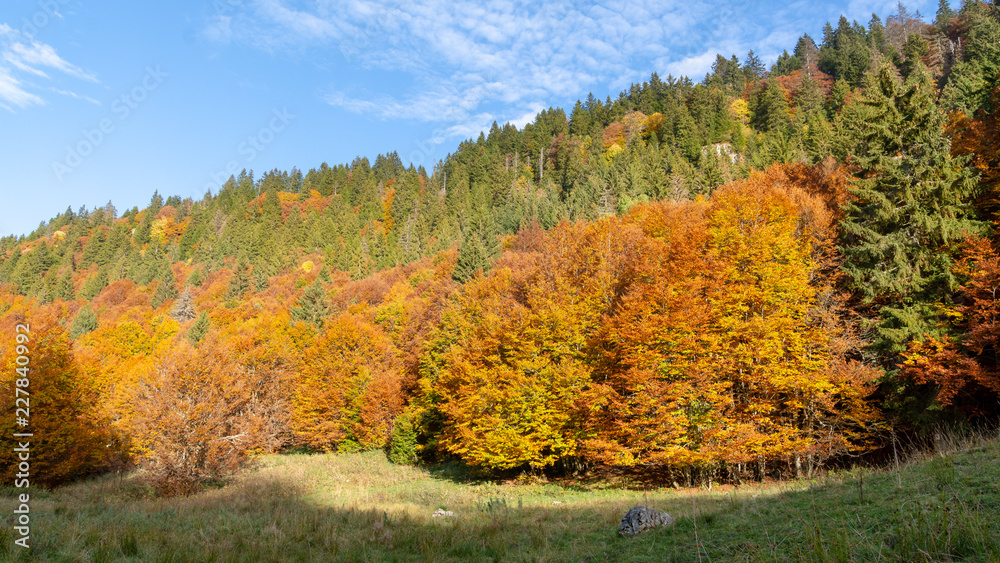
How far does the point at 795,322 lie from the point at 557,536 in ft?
66.0

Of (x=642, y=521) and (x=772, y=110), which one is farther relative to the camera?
(x=772, y=110)

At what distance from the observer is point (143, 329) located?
77.7 meters

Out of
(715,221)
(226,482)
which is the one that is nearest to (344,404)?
(226,482)

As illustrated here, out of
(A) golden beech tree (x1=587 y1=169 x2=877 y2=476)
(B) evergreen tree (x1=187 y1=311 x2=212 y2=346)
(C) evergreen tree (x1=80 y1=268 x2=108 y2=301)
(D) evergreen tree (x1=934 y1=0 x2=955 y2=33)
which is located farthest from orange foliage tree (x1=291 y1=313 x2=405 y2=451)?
(D) evergreen tree (x1=934 y1=0 x2=955 y2=33)

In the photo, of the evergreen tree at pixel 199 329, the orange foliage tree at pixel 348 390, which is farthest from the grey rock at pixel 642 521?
the evergreen tree at pixel 199 329

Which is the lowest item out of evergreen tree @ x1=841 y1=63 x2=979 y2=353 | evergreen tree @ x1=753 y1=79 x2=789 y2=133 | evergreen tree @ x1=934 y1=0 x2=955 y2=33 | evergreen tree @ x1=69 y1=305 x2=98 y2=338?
evergreen tree @ x1=841 y1=63 x2=979 y2=353

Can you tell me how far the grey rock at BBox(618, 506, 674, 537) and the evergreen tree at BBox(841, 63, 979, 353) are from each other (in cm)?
1910

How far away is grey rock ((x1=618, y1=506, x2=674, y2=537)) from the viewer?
28.8ft

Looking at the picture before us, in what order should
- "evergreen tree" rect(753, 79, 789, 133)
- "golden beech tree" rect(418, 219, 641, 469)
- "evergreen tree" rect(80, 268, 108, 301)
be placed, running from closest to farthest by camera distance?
"golden beech tree" rect(418, 219, 641, 469) → "evergreen tree" rect(753, 79, 789, 133) → "evergreen tree" rect(80, 268, 108, 301)

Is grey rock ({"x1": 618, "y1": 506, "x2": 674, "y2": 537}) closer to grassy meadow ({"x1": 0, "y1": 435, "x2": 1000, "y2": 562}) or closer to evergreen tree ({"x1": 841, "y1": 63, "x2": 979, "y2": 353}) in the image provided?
grassy meadow ({"x1": 0, "y1": 435, "x2": 1000, "y2": 562})

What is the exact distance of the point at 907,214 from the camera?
23.2m

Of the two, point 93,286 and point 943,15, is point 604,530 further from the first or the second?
point 943,15

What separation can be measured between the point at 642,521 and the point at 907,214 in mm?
24285

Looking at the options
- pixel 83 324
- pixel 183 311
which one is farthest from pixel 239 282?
pixel 83 324
